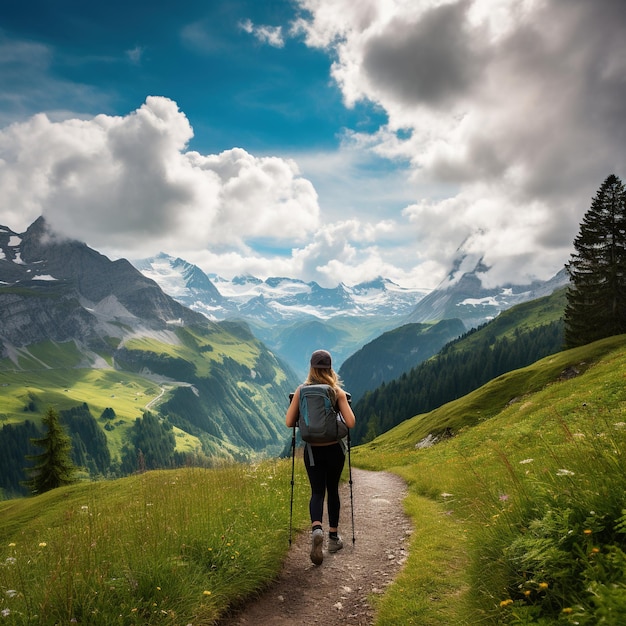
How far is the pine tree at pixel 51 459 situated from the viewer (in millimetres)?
52250

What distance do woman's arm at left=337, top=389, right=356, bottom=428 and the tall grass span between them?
3258 millimetres

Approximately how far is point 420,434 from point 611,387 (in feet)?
129

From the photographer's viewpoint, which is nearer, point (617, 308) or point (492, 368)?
point (617, 308)

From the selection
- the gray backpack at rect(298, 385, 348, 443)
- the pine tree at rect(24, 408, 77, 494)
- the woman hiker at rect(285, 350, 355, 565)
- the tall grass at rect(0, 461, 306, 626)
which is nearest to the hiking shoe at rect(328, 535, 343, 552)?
the woman hiker at rect(285, 350, 355, 565)

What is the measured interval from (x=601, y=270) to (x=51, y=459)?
81695 millimetres

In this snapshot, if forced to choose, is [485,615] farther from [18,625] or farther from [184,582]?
[18,625]

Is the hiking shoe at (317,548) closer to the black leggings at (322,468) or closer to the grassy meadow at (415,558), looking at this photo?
the black leggings at (322,468)

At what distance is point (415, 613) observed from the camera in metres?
6.27

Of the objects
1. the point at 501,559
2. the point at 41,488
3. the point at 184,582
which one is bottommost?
the point at 41,488

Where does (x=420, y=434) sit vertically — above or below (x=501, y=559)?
below

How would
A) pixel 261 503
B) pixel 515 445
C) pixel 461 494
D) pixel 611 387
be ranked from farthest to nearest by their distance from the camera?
pixel 611 387
pixel 515 445
pixel 461 494
pixel 261 503

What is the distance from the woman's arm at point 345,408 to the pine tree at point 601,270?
198 feet

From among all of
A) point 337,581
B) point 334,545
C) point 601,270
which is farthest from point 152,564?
point 601,270

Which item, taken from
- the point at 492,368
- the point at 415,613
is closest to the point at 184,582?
the point at 415,613
